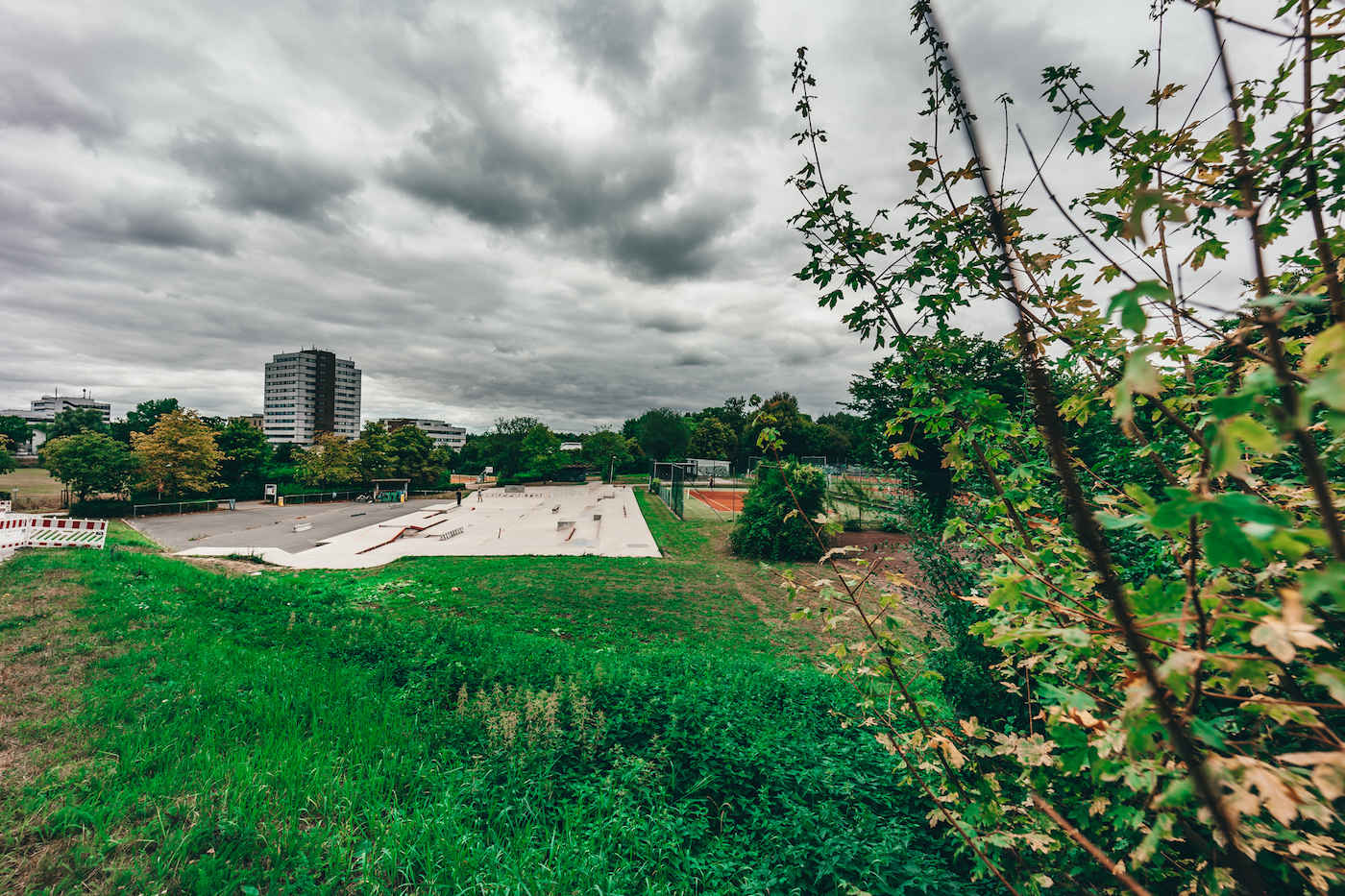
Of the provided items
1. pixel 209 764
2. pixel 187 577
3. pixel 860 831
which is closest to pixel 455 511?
pixel 187 577

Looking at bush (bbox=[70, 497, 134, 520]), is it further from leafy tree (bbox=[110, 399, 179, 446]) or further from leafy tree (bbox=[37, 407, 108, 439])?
leafy tree (bbox=[37, 407, 108, 439])

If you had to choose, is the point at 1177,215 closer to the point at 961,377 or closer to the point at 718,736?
the point at 961,377

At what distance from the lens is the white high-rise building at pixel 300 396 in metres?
109

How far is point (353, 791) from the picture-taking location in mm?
3035

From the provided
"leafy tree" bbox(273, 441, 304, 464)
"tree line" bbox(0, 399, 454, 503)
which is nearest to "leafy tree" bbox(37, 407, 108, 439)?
"tree line" bbox(0, 399, 454, 503)

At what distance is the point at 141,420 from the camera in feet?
188

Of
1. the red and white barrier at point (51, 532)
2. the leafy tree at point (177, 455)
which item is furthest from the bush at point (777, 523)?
the leafy tree at point (177, 455)

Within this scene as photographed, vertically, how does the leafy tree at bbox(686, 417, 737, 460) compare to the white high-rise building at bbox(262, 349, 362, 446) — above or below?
below

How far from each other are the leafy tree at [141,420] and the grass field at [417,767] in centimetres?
5528

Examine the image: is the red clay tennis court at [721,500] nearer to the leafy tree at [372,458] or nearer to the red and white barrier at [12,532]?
the red and white barrier at [12,532]

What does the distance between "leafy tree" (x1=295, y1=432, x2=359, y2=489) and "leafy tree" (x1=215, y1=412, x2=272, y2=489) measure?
8.99 ft

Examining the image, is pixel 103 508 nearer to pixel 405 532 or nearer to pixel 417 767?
pixel 405 532

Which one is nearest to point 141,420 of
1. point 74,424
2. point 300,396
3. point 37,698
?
point 74,424

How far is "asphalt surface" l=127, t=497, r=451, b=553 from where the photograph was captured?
18562mm
